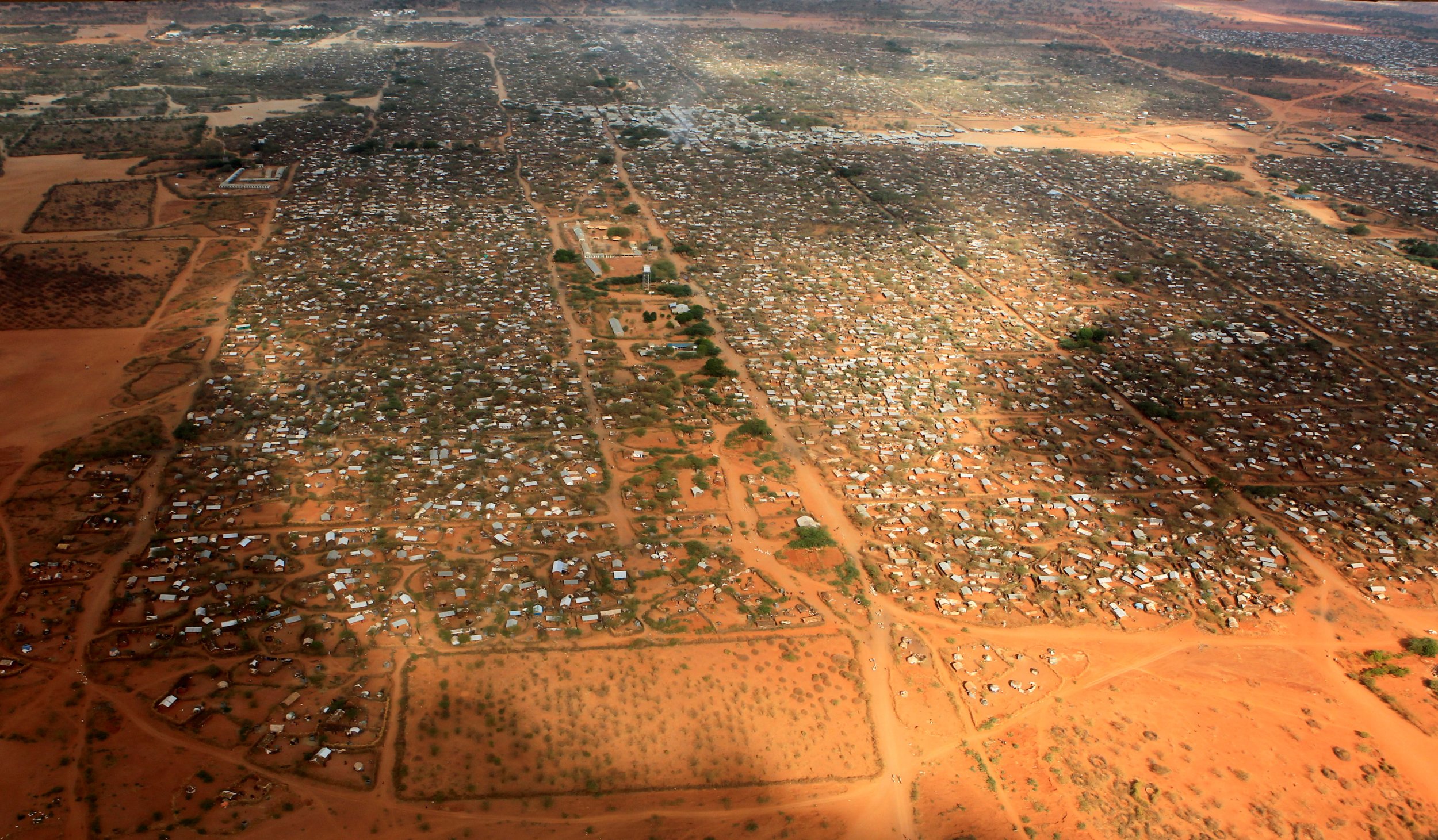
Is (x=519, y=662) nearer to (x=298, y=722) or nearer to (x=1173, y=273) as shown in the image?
(x=298, y=722)

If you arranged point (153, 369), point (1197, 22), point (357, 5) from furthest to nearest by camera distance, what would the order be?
point (1197, 22) → point (357, 5) → point (153, 369)

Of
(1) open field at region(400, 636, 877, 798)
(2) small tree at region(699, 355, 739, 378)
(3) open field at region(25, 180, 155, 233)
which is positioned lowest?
(1) open field at region(400, 636, 877, 798)

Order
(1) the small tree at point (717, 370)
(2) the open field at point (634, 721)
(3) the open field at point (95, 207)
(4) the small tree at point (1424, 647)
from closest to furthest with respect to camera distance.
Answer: (2) the open field at point (634, 721) < (4) the small tree at point (1424, 647) < (1) the small tree at point (717, 370) < (3) the open field at point (95, 207)

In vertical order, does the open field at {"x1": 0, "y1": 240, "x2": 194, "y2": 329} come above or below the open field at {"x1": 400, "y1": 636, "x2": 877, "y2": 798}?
above

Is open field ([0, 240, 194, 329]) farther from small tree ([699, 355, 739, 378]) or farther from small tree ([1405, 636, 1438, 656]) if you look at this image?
small tree ([1405, 636, 1438, 656])

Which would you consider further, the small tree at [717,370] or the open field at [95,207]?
the open field at [95,207]

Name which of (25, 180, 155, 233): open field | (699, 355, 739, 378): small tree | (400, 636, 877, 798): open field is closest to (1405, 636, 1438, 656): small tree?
(400, 636, 877, 798): open field

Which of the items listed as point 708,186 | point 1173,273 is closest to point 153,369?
point 708,186

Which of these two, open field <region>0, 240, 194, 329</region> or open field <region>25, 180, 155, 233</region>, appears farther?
open field <region>25, 180, 155, 233</region>

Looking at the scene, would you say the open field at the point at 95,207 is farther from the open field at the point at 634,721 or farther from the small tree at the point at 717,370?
the open field at the point at 634,721

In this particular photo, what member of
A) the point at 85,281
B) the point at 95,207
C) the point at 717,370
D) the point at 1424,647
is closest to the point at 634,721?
the point at 717,370

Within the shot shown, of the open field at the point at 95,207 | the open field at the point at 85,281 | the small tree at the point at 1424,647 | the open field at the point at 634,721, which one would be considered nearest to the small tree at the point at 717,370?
the open field at the point at 634,721
